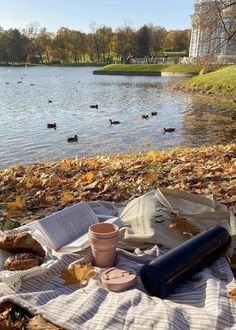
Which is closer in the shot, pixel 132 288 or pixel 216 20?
pixel 132 288

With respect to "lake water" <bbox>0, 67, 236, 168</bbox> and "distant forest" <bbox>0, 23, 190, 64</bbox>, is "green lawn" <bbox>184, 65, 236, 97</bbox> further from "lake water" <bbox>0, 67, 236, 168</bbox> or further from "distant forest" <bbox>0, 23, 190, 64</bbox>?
"distant forest" <bbox>0, 23, 190, 64</bbox>

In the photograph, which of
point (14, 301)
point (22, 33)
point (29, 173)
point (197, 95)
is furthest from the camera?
point (22, 33)

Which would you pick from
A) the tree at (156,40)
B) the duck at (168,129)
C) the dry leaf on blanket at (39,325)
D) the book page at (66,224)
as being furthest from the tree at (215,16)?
the tree at (156,40)

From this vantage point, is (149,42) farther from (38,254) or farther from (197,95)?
(38,254)

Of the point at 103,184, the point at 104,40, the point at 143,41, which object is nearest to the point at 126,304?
the point at 103,184

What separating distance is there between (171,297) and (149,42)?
349ft

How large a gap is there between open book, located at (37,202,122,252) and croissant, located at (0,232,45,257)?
0.20 m

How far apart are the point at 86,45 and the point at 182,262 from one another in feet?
398

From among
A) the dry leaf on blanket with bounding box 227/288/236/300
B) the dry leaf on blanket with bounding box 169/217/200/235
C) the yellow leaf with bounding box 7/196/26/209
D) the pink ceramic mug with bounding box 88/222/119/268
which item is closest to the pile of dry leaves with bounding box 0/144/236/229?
the yellow leaf with bounding box 7/196/26/209

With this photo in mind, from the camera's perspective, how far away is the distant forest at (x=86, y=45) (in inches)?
4168

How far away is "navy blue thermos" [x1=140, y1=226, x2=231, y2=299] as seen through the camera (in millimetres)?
3092

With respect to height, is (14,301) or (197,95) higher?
(14,301)

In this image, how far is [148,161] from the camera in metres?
8.16

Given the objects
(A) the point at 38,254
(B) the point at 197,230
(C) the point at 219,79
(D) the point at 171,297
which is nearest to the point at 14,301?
(A) the point at 38,254
